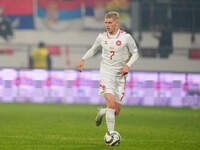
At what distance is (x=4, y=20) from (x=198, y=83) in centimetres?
1079

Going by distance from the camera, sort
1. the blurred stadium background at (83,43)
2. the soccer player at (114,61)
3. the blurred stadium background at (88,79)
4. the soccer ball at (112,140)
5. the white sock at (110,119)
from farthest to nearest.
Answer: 1. the blurred stadium background at (83,43)
2. the blurred stadium background at (88,79)
3. the soccer player at (114,61)
4. the white sock at (110,119)
5. the soccer ball at (112,140)

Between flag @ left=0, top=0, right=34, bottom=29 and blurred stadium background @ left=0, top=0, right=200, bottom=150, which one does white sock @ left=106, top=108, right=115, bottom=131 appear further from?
flag @ left=0, top=0, right=34, bottom=29

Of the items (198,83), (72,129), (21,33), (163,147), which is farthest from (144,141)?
(21,33)

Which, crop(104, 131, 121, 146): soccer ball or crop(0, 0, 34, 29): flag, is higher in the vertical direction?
crop(0, 0, 34, 29): flag

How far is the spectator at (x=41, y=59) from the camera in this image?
2481 cm

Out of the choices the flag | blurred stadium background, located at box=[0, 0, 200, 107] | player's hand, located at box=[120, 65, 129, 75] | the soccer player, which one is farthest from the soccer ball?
the flag

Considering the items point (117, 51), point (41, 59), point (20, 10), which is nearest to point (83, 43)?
point (41, 59)

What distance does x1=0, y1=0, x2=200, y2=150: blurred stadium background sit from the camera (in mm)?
10672

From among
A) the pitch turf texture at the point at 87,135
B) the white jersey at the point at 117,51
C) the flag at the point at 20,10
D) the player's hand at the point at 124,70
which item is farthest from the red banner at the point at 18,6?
the player's hand at the point at 124,70

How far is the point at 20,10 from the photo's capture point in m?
28.3

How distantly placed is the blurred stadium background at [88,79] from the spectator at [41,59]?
148 cm

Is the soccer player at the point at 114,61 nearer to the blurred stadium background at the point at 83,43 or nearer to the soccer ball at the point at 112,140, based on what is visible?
the soccer ball at the point at 112,140

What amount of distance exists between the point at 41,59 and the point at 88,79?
3.54 meters

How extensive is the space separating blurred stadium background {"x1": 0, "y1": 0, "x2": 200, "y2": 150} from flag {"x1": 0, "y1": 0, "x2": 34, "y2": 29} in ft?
0.16
